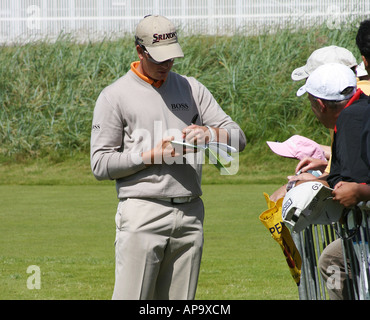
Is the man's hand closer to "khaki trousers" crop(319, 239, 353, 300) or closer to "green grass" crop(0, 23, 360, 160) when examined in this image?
"khaki trousers" crop(319, 239, 353, 300)

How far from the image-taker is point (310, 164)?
4.74 metres

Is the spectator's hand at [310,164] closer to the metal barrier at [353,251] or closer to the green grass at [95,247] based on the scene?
the metal barrier at [353,251]

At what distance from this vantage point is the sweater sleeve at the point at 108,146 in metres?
3.82

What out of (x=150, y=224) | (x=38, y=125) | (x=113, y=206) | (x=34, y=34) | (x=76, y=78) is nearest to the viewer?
(x=150, y=224)

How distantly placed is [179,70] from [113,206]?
842 cm

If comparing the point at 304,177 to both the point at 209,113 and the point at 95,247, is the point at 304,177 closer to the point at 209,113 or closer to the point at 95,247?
the point at 209,113

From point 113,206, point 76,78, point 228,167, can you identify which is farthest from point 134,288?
point 76,78

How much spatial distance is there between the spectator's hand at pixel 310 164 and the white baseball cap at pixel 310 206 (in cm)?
97

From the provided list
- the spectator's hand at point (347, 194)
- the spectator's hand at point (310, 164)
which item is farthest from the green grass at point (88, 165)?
the spectator's hand at point (347, 194)

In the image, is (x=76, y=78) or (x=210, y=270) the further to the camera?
(x=76, y=78)

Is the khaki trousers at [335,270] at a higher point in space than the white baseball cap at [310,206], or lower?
lower

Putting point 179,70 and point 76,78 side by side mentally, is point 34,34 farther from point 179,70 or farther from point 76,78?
point 179,70

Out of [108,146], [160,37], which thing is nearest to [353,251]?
[108,146]

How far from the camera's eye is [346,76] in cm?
405
